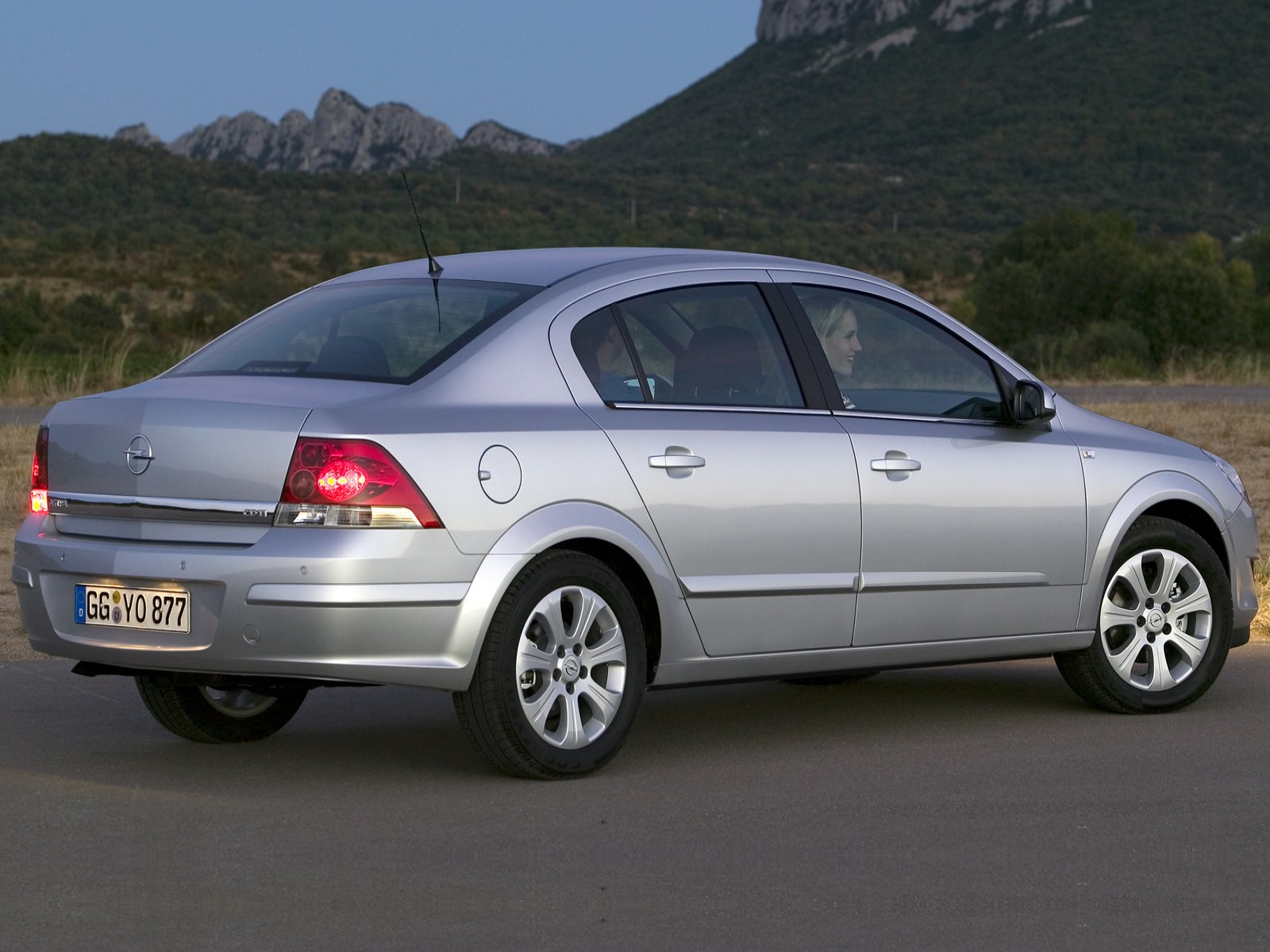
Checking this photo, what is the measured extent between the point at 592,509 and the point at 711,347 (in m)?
0.93

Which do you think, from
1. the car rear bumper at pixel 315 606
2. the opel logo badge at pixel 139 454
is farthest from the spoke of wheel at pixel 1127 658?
the opel logo badge at pixel 139 454

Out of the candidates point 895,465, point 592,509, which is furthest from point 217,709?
point 895,465

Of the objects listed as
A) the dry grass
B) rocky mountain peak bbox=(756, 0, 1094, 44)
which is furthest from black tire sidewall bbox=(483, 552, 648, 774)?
rocky mountain peak bbox=(756, 0, 1094, 44)

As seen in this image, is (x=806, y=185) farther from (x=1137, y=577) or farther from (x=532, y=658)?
(x=532, y=658)

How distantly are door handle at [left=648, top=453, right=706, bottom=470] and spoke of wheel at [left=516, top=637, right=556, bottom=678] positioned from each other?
27.7 inches

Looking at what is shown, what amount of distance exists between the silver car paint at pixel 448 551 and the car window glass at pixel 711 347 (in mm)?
76

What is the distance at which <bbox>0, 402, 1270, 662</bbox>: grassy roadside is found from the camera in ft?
34.4

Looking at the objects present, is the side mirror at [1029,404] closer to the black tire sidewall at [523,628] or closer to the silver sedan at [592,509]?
the silver sedan at [592,509]

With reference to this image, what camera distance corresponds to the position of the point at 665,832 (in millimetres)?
5852

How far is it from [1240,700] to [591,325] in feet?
10.7

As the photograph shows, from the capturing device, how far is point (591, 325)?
6824 mm

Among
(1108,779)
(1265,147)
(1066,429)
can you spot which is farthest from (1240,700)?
(1265,147)

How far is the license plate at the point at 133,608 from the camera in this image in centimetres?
618

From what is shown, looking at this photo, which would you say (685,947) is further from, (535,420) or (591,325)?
(591,325)
